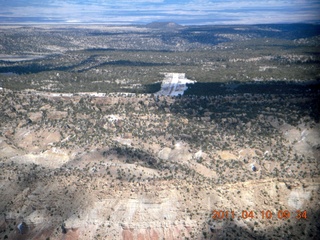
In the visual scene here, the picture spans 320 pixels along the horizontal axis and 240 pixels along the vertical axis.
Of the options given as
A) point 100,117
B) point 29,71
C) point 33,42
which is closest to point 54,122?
point 100,117

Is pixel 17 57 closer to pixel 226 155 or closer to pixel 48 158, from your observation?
pixel 48 158

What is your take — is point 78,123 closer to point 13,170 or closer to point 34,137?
point 34,137
